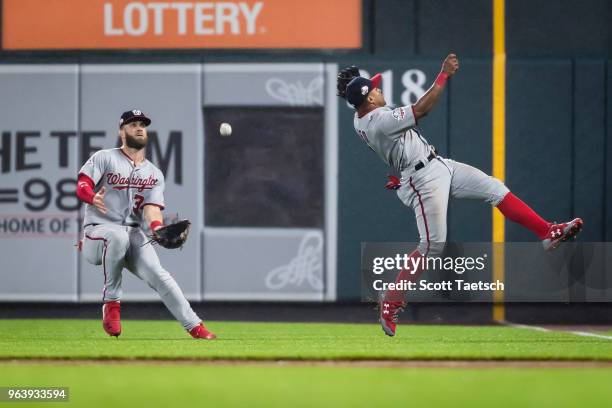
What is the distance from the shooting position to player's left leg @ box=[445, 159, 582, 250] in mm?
9109

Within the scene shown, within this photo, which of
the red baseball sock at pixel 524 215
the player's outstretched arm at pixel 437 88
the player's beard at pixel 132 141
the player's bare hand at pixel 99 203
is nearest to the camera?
the player's outstretched arm at pixel 437 88

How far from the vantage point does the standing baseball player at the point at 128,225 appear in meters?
9.20

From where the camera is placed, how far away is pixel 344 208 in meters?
12.9

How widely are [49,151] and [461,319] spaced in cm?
448

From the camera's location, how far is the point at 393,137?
9250mm

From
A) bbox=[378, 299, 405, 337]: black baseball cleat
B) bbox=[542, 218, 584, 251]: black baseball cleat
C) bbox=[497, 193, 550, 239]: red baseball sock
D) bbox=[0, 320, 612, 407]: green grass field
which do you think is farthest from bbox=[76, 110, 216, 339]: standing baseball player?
bbox=[542, 218, 584, 251]: black baseball cleat

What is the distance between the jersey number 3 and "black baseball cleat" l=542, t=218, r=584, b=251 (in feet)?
9.86

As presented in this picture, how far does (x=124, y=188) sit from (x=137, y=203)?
165 mm

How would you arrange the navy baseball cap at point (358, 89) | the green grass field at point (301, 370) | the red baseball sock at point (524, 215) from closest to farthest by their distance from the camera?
the green grass field at point (301, 370) < the red baseball sock at point (524, 215) < the navy baseball cap at point (358, 89)

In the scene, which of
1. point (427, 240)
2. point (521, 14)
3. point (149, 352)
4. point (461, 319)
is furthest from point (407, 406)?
point (521, 14)

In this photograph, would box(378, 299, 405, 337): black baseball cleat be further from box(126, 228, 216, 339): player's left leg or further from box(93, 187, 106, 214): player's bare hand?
box(93, 187, 106, 214): player's bare hand

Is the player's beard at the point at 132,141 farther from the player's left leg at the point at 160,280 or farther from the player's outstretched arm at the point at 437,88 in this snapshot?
the player's outstretched arm at the point at 437,88

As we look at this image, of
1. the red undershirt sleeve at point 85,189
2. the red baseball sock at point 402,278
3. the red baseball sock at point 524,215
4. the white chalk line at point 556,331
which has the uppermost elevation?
the red undershirt sleeve at point 85,189

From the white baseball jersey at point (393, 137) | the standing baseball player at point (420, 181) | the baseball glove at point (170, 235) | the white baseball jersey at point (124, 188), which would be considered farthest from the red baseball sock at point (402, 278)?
the white baseball jersey at point (124, 188)
